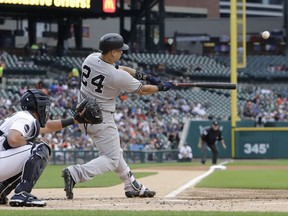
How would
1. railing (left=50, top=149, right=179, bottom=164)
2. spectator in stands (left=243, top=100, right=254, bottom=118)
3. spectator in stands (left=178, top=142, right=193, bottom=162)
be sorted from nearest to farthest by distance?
railing (left=50, top=149, right=179, bottom=164), spectator in stands (left=178, top=142, right=193, bottom=162), spectator in stands (left=243, top=100, right=254, bottom=118)

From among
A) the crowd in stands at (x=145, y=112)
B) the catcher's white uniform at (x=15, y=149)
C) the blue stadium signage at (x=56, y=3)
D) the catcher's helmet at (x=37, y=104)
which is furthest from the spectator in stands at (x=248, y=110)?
the catcher's white uniform at (x=15, y=149)

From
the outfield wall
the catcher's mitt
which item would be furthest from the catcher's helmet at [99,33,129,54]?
the outfield wall

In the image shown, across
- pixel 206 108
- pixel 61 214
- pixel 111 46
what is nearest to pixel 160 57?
pixel 206 108

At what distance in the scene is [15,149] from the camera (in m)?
7.54

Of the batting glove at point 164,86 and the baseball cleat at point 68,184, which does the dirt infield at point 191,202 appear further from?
the batting glove at point 164,86

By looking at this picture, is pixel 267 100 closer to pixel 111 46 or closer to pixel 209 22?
pixel 209 22

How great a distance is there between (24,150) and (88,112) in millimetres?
891

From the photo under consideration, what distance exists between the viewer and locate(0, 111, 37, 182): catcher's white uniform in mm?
7469

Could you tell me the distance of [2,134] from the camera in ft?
25.0

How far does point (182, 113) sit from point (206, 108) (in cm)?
159

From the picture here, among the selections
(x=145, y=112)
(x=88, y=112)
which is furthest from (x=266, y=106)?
(x=88, y=112)

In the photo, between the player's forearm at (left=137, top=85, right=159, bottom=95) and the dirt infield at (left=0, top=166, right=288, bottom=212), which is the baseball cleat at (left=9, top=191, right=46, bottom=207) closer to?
the dirt infield at (left=0, top=166, right=288, bottom=212)

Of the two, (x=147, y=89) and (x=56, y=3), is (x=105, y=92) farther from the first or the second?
(x=56, y=3)

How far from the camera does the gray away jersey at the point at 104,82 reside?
879cm
